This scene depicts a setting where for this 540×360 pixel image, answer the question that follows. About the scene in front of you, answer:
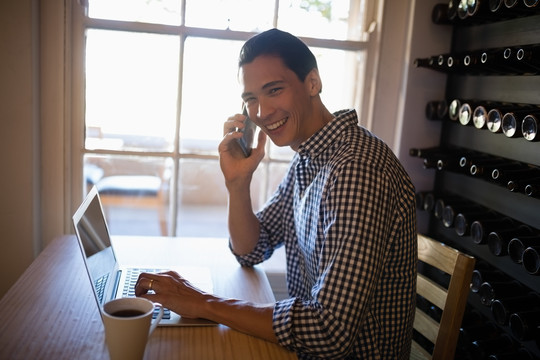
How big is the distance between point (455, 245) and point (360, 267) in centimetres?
→ 99

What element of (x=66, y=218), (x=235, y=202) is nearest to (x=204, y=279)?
(x=235, y=202)

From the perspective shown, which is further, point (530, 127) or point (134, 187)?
point (134, 187)

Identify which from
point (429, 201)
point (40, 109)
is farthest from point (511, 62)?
point (40, 109)

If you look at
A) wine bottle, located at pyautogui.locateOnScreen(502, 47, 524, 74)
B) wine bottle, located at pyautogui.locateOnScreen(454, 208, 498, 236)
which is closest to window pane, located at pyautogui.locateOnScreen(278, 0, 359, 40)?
wine bottle, located at pyautogui.locateOnScreen(502, 47, 524, 74)

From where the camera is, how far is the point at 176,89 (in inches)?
79.7

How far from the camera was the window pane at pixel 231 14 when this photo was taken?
1977 mm

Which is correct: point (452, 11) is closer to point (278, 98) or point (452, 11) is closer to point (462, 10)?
point (462, 10)

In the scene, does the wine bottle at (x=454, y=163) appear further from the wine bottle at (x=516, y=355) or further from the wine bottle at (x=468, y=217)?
the wine bottle at (x=516, y=355)

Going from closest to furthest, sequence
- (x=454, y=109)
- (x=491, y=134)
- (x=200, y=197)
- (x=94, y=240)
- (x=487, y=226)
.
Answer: (x=94, y=240)
(x=487, y=226)
(x=491, y=134)
(x=454, y=109)
(x=200, y=197)

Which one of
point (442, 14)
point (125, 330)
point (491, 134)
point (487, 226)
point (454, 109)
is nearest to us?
point (125, 330)

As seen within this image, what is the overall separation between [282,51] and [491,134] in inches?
31.5

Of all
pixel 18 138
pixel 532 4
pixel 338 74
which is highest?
pixel 532 4

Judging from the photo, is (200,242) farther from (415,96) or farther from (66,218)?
(415,96)

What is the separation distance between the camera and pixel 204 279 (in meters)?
1.44
